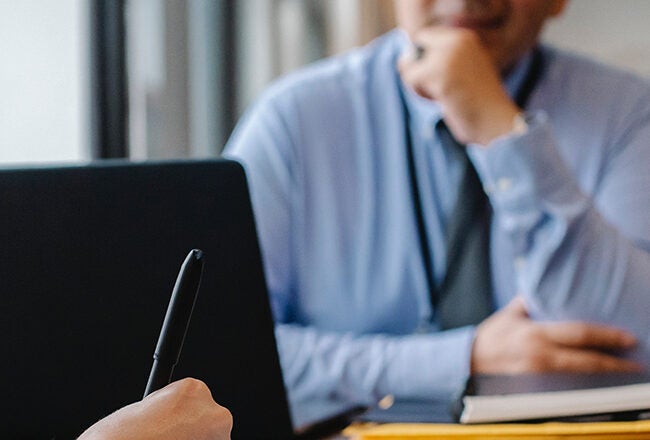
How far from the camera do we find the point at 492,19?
1.40 meters

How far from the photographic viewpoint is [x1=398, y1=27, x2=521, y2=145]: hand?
4.00ft

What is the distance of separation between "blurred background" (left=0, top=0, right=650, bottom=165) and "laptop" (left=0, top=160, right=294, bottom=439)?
3.25ft

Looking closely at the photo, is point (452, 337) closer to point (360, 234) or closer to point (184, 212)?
point (360, 234)

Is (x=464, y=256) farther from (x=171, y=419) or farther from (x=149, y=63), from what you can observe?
(x=149, y=63)

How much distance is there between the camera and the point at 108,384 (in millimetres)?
578

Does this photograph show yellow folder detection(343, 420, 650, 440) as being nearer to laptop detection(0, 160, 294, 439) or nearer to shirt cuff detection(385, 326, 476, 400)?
laptop detection(0, 160, 294, 439)

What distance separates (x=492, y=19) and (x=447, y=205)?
11.8 inches

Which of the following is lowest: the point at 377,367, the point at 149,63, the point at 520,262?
the point at 377,367

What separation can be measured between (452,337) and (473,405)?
1.34 ft

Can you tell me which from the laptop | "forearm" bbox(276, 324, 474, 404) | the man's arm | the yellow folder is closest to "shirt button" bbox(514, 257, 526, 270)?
the man's arm

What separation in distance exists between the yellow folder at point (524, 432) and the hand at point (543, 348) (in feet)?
1.22

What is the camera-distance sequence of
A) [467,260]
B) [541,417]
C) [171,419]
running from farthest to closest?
[467,260], [541,417], [171,419]

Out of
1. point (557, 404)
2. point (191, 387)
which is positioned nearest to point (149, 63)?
point (557, 404)

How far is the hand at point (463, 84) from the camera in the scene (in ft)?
4.00
